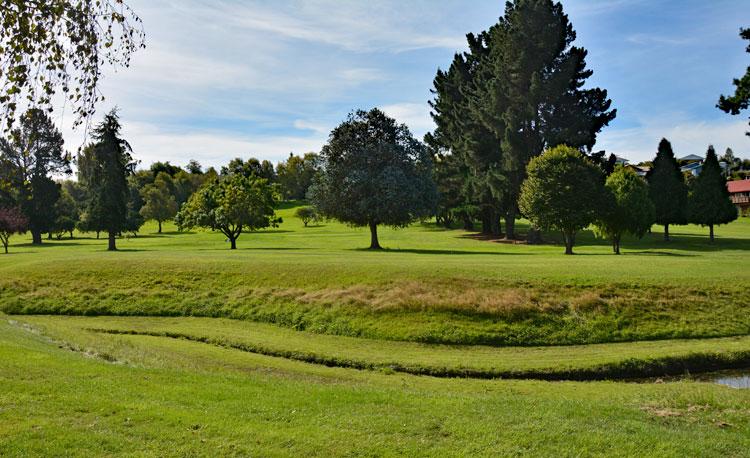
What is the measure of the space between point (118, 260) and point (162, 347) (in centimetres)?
1756

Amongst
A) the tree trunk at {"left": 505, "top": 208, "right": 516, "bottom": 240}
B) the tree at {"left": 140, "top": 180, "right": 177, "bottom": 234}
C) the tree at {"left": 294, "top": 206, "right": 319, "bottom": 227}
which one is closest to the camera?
the tree at {"left": 294, "top": 206, "right": 319, "bottom": 227}

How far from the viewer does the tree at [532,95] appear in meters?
59.3

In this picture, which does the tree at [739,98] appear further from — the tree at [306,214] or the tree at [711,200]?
the tree at [711,200]

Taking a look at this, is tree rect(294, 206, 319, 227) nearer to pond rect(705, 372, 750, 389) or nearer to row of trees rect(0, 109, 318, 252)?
row of trees rect(0, 109, 318, 252)

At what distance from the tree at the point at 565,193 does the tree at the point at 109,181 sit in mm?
43806

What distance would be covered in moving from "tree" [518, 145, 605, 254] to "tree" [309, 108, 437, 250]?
32.6ft

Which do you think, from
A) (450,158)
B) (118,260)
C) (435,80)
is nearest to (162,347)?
(118,260)

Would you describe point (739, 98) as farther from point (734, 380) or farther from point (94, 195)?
point (94, 195)

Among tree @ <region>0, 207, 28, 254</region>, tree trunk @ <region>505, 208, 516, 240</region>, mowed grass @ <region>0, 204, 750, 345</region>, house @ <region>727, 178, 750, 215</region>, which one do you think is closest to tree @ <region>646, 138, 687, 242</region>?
tree trunk @ <region>505, 208, 516, 240</region>

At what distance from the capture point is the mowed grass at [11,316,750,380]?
63.7ft

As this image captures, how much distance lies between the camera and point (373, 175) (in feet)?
169

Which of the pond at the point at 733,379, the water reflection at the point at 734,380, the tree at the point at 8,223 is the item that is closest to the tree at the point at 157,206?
the tree at the point at 8,223

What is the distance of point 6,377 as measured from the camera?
1212cm

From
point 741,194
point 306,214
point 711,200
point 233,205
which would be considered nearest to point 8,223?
point 233,205
